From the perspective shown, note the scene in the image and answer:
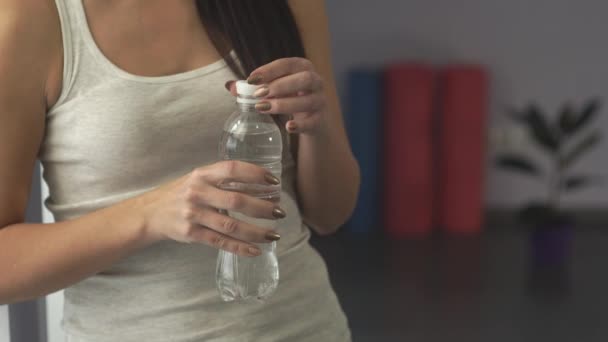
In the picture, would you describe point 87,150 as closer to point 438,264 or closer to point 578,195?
point 438,264

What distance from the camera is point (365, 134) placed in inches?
187

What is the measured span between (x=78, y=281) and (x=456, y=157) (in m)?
3.83

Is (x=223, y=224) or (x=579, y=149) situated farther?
(x=579, y=149)

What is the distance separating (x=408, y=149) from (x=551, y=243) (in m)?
0.95

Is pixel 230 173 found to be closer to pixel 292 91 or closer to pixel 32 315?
pixel 292 91

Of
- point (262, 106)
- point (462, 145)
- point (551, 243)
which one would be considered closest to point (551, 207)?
point (551, 243)

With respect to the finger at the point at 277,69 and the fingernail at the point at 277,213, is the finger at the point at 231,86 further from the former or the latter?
the fingernail at the point at 277,213

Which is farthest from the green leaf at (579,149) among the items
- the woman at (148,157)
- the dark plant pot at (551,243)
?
the woman at (148,157)

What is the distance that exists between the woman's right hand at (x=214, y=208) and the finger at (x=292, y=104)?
0.10m

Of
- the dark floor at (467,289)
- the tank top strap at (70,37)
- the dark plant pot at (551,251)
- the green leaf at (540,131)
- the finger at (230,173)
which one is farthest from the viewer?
the green leaf at (540,131)

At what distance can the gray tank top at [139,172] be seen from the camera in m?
1.10

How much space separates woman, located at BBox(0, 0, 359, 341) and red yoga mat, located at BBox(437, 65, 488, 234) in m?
3.56

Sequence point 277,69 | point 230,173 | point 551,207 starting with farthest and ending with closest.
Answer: point 551,207
point 277,69
point 230,173

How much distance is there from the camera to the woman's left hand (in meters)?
1.05
